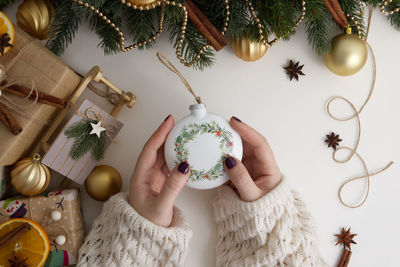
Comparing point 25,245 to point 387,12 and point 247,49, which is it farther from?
point 387,12

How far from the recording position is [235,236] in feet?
3.24

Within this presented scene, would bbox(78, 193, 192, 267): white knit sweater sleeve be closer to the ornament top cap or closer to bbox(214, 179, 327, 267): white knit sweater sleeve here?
bbox(214, 179, 327, 267): white knit sweater sleeve

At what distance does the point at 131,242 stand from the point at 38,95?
1.59 ft

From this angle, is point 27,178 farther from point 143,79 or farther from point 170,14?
point 170,14

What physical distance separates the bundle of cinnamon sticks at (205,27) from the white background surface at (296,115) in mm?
169

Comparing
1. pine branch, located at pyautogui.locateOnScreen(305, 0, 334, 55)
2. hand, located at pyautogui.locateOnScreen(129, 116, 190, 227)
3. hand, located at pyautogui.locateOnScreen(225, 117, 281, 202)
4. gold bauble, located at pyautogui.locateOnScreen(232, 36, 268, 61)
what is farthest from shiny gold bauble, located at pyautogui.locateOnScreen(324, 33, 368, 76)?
hand, located at pyautogui.locateOnScreen(129, 116, 190, 227)

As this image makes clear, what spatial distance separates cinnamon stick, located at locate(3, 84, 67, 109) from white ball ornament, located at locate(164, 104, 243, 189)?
355 mm

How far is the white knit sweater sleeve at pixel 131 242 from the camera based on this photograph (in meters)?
0.89

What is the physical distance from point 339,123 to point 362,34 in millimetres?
298

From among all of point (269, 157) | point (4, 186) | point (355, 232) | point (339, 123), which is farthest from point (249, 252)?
point (4, 186)

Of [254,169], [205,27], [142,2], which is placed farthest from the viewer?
[254,169]

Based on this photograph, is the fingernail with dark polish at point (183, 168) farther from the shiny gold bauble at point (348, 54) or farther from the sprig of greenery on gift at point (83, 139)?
the shiny gold bauble at point (348, 54)

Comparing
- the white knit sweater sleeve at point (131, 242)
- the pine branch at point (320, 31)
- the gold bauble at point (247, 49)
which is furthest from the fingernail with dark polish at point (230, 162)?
the pine branch at point (320, 31)

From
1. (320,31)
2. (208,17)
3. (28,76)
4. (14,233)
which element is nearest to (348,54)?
(320,31)
